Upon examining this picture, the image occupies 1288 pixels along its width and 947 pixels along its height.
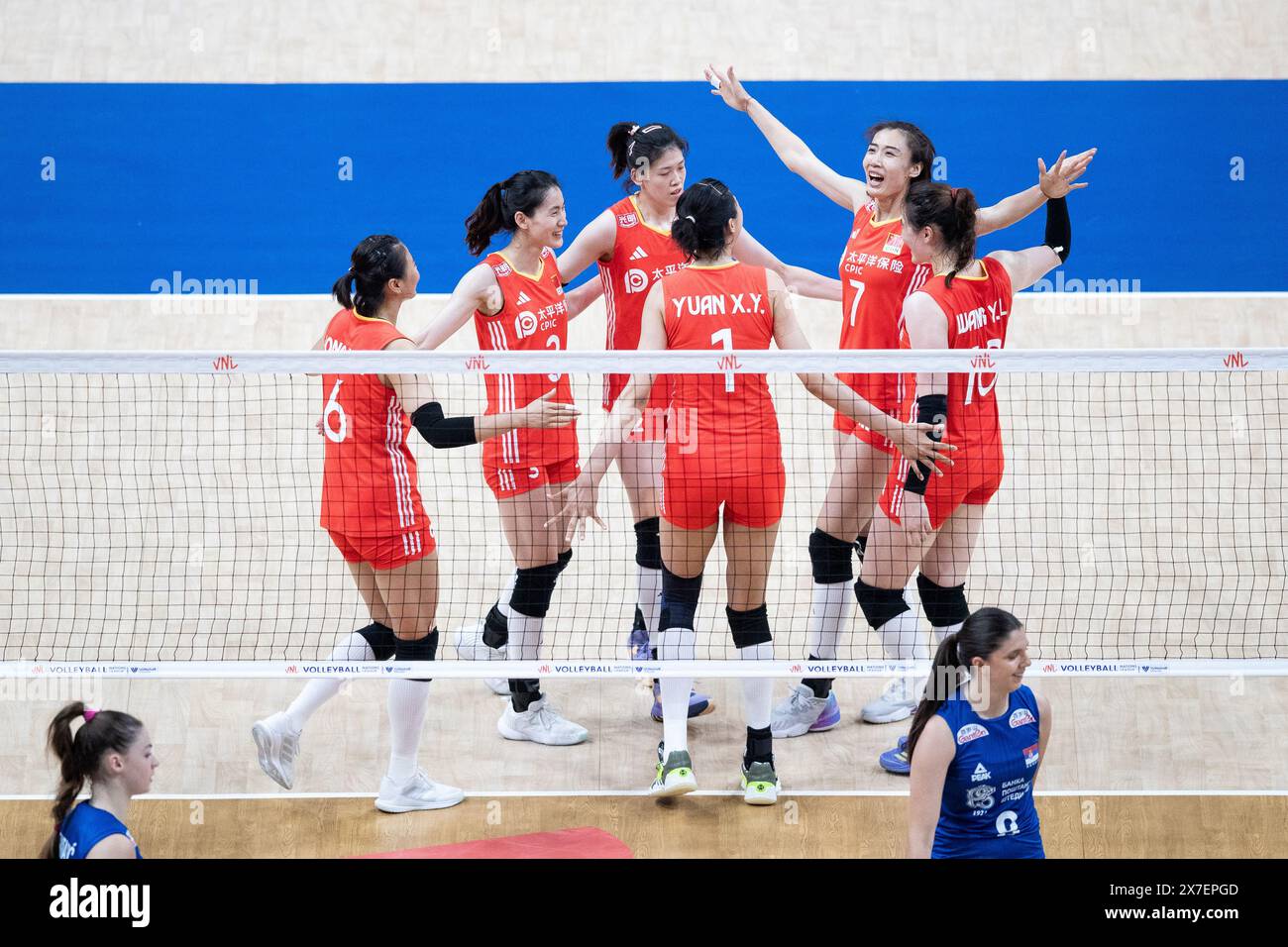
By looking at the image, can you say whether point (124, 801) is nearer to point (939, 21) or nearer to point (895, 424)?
point (895, 424)

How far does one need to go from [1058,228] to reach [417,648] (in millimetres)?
3107

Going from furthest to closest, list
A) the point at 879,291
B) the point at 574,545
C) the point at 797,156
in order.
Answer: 1. the point at 574,545
2. the point at 797,156
3. the point at 879,291

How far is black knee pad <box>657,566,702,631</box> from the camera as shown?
550cm

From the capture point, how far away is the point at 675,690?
5605 mm

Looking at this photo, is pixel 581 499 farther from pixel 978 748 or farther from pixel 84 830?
pixel 84 830

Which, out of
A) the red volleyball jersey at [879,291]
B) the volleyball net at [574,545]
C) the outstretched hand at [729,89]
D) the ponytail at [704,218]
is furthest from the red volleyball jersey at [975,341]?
the outstretched hand at [729,89]

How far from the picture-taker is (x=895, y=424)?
5285 mm

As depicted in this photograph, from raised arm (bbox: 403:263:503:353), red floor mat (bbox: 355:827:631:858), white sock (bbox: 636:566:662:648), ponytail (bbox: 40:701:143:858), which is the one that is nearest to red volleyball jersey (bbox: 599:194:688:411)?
raised arm (bbox: 403:263:503:353)

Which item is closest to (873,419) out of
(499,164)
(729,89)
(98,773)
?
(729,89)

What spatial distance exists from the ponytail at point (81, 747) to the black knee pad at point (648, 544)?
8.61ft

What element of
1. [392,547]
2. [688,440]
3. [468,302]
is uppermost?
[468,302]

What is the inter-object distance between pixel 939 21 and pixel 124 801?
856cm

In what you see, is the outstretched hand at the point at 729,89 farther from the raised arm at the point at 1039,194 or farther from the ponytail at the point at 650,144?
the raised arm at the point at 1039,194
